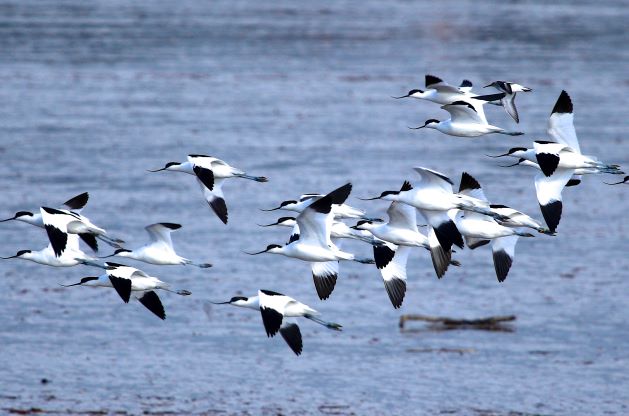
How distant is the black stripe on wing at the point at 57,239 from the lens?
60.6 ft

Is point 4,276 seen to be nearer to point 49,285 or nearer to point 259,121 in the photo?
point 49,285

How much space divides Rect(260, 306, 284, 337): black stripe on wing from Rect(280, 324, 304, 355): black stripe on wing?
340 millimetres

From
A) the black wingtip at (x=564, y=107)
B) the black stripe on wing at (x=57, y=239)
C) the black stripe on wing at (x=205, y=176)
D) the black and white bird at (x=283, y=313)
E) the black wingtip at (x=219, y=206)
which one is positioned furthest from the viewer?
the black wingtip at (x=219, y=206)

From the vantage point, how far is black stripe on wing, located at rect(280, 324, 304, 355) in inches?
715

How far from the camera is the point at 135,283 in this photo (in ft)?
63.7

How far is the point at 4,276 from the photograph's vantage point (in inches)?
1373

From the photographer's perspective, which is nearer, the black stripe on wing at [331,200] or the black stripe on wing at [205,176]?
the black stripe on wing at [331,200]

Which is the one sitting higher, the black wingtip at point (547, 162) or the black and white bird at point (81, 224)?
the black wingtip at point (547, 162)

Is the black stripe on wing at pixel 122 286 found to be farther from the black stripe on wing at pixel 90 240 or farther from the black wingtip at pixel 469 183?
the black wingtip at pixel 469 183

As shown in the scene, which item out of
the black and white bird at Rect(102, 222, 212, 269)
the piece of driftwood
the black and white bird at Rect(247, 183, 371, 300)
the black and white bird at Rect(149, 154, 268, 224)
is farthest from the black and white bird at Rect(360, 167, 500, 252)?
the piece of driftwood

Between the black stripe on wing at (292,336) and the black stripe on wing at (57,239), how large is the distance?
3177 millimetres

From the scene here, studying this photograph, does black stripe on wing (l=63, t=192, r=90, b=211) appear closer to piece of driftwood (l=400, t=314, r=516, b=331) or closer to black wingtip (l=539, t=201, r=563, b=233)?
black wingtip (l=539, t=201, r=563, b=233)

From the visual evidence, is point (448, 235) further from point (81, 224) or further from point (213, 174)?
point (81, 224)

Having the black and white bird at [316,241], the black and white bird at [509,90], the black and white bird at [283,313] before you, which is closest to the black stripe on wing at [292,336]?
the black and white bird at [283,313]
